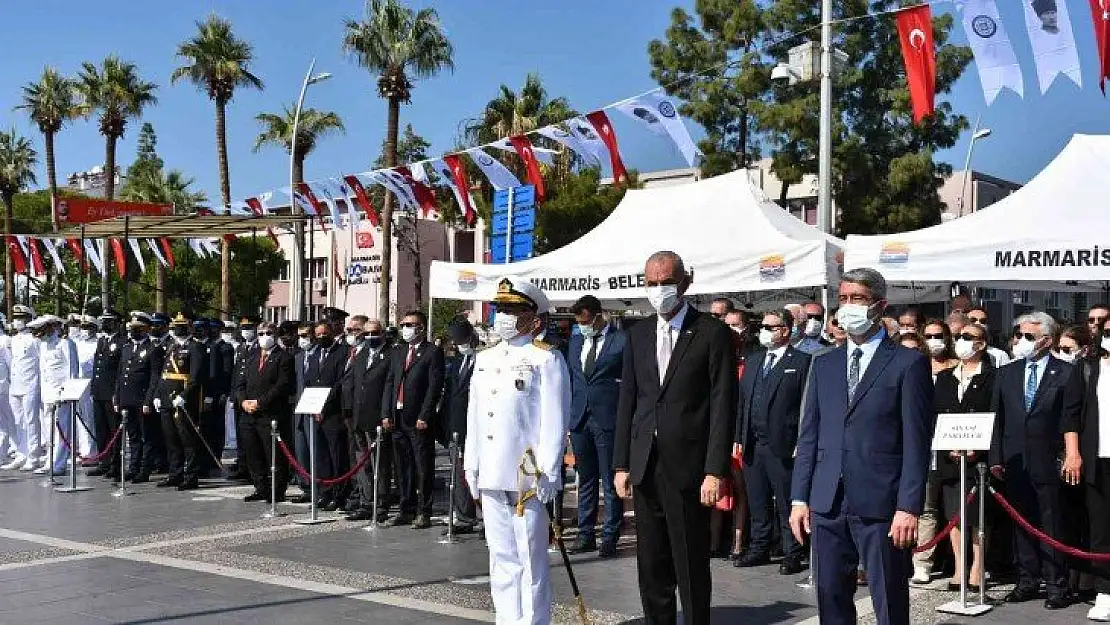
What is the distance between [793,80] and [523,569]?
14196mm

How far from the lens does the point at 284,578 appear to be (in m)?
8.74

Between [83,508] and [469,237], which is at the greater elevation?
[469,237]

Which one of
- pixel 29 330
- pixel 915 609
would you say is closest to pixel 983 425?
pixel 915 609

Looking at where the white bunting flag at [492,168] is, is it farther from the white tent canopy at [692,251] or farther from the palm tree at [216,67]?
the palm tree at [216,67]

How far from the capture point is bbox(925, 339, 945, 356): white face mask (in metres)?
8.75

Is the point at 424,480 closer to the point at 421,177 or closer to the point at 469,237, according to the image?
the point at 421,177

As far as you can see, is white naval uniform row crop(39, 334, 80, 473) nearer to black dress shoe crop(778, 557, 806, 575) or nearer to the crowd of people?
the crowd of people

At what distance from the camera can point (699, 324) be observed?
239 inches

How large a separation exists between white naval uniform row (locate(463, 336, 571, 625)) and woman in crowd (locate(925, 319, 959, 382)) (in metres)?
3.49

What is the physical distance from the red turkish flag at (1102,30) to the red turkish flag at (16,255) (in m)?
26.4

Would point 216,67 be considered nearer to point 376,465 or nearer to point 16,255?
point 16,255

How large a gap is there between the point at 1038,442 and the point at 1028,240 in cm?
420

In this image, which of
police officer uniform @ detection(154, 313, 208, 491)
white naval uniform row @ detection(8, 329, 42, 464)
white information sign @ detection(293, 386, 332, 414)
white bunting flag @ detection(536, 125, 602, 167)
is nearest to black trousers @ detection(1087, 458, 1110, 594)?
white information sign @ detection(293, 386, 332, 414)

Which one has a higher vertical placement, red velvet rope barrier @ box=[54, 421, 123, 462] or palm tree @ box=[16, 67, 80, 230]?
palm tree @ box=[16, 67, 80, 230]
